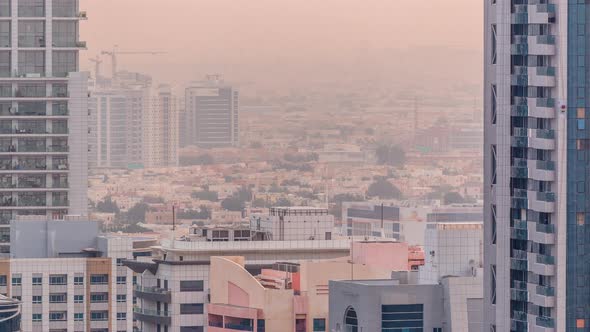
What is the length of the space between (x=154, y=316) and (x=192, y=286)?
1.19m

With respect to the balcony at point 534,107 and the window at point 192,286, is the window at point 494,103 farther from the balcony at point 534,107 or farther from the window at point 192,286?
the window at point 192,286

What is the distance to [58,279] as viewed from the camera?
56156mm

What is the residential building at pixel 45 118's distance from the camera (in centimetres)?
6172

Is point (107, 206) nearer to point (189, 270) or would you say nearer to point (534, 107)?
point (189, 270)

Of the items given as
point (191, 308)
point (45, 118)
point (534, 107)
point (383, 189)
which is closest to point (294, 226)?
point (191, 308)

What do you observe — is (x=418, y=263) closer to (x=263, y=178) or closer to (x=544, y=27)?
(x=544, y=27)

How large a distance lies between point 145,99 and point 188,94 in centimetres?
467

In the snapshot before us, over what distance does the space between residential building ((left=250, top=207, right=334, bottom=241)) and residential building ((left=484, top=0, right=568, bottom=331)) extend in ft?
56.9

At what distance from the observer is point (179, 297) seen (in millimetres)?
50312

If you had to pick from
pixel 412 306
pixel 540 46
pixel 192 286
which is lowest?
pixel 192 286

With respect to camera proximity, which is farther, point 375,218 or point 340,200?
point 375,218

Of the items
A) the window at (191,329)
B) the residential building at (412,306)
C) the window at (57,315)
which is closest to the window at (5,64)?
the window at (57,315)

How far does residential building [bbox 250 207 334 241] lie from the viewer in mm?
52625

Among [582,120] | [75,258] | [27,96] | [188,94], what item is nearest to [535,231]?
[582,120]
